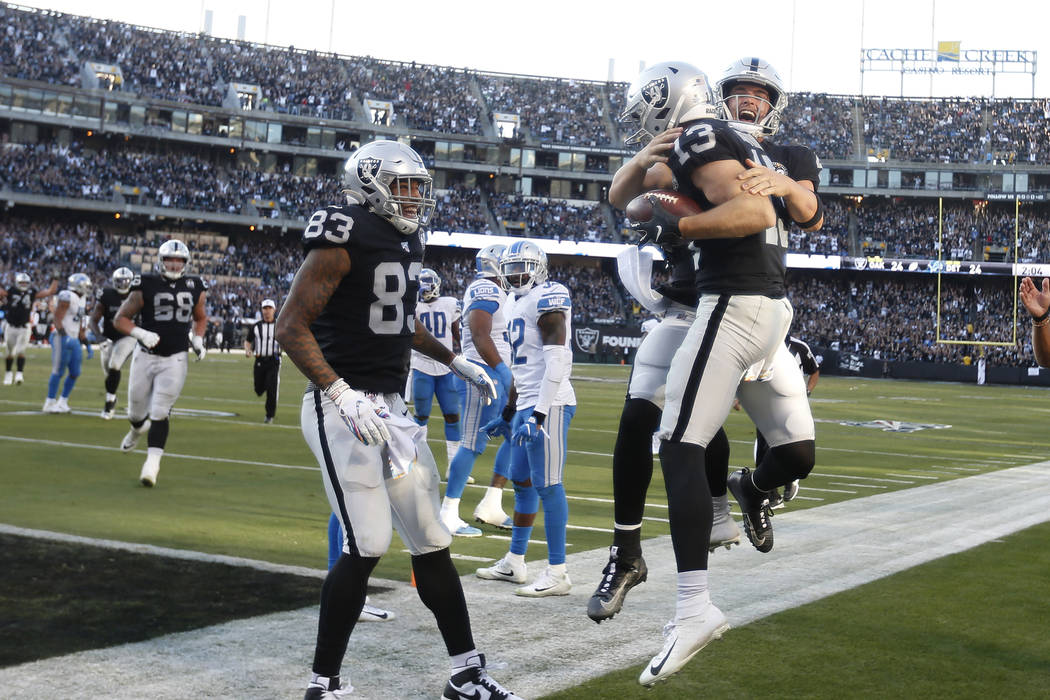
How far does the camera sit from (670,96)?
489 centimetres

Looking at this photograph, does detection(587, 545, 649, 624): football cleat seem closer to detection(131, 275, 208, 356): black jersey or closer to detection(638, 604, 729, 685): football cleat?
detection(638, 604, 729, 685): football cleat

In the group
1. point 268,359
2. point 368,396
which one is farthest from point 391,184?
point 268,359

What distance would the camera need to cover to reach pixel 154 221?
55000 mm

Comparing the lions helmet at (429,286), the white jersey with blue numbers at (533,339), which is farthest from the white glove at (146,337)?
the white jersey with blue numbers at (533,339)

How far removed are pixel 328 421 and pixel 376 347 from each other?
1.31ft

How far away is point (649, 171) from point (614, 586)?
5.96 ft

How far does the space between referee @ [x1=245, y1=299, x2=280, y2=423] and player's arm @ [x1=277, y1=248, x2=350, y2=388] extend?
42.1 ft

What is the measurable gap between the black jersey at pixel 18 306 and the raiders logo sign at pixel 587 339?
3040 cm

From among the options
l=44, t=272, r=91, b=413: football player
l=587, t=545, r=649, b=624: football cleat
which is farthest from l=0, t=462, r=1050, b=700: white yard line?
l=44, t=272, r=91, b=413: football player

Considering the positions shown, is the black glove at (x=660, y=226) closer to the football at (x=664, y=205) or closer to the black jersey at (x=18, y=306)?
the football at (x=664, y=205)

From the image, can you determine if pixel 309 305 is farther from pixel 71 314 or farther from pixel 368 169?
pixel 71 314

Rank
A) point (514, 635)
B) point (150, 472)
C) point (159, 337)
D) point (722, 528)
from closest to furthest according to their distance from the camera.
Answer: point (722, 528) → point (514, 635) → point (150, 472) → point (159, 337)

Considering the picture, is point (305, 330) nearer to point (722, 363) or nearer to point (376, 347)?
point (376, 347)

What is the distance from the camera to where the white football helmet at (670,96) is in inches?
192
